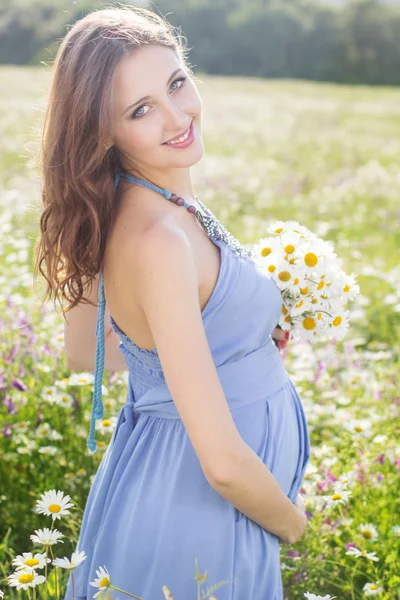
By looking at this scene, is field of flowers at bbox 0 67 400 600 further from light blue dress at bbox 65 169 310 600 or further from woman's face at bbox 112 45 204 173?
woman's face at bbox 112 45 204 173

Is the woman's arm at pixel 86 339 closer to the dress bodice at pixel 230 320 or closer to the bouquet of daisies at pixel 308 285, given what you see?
the dress bodice at pixel 230 320

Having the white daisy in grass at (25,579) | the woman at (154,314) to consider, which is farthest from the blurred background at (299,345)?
the white daisy in grass at (25,579)

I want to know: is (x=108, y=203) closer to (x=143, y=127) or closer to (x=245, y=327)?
(x=143, y=127)

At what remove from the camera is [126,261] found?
6.24 feet

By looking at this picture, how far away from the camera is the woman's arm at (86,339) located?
8.24 ft

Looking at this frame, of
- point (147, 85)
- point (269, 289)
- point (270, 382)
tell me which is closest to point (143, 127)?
point (147, 85)

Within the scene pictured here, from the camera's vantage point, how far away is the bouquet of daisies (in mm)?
2414

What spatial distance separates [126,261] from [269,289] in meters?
0.49

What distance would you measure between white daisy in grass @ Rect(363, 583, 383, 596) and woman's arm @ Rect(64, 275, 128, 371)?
3.57 ft

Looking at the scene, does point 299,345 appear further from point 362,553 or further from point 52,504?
point 52,504

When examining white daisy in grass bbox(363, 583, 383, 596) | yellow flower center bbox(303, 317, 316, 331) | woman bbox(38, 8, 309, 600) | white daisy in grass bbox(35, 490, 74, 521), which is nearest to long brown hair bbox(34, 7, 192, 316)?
woman bbox(38, 8, 309, 600)

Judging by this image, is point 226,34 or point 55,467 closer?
point 55,467

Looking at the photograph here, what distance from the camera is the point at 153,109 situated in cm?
205

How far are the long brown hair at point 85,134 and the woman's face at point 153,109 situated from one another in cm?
4
